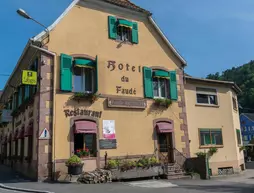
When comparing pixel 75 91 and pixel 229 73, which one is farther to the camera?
pixel 229 73

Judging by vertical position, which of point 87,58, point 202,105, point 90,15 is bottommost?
point 202,105

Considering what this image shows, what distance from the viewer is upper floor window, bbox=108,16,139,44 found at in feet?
54.9

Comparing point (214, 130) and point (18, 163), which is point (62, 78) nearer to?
point (18, 163)

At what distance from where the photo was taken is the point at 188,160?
1745 centimetres

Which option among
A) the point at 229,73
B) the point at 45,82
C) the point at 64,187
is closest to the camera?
the point at 64,187

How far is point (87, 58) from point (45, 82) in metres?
2.57

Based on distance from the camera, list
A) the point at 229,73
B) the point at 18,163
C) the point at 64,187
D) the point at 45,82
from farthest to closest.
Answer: the point at 229,73
the point at 18,163
the point at 45,82
the point at 64,187

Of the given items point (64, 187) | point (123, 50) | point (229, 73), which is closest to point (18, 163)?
point (64, 187)

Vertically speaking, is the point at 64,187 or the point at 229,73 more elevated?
the point at 229,73

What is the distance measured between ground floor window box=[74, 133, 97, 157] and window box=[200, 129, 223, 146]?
7.94 meters

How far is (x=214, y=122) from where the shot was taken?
66.6ft

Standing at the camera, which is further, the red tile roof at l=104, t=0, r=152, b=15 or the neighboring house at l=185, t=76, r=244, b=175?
the neighboring house at l=185, t=76, r=244, b=175

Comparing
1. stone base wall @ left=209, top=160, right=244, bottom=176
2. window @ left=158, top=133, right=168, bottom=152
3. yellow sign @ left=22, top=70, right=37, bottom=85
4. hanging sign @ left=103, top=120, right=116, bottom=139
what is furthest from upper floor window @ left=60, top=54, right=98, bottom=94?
stone base wall @ left=209, top=160, right=244, bottom=176

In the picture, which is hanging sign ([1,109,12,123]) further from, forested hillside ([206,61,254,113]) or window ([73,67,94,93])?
forested hillside ([206,61,254,113])
